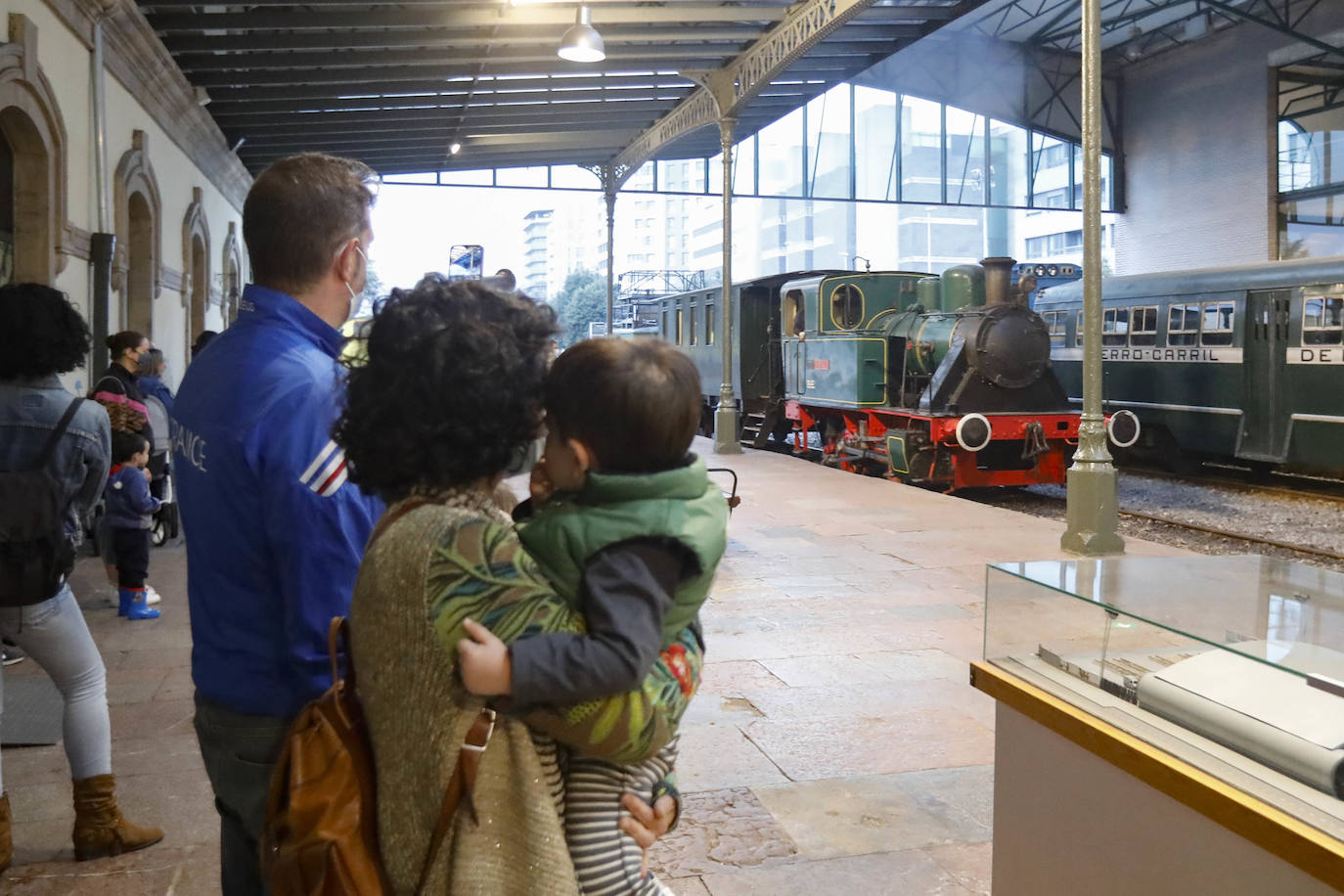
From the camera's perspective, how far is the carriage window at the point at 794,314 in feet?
49.7

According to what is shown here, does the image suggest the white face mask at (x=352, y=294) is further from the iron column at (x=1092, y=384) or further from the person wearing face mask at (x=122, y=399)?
the iron column at (x=1092, y=384)

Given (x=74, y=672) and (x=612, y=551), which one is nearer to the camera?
→ (x=612, y=551)

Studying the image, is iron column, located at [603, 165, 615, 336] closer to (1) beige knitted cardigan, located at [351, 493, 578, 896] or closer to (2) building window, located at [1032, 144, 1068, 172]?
(2) building window, located at [1032, 144, 1068, 172]

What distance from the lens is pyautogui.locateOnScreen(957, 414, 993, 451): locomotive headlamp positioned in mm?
10984

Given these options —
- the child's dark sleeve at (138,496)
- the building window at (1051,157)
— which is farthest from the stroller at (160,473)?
the building window at (1051,157)

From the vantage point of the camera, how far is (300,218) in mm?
1688

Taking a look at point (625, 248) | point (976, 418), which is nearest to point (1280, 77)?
point (976, 418)

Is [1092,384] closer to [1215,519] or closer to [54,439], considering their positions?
[1215,519]

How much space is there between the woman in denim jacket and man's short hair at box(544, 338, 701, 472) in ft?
6.92

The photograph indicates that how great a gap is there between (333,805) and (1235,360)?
13192mm

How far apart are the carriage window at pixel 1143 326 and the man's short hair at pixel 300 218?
14.0 meters

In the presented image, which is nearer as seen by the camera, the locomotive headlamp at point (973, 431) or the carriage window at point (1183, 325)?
the locomotive headlamp at point (973, 431)

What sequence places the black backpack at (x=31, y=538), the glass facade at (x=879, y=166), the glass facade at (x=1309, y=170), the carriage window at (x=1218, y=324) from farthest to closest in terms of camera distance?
the glass facade at (x=879, y=166), the glass facade at (x=1309, y=170), the carriage window at (x=1218, y=324), the black backpack at (x=31, y=538)

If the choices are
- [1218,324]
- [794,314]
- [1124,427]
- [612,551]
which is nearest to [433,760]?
[612,551]
